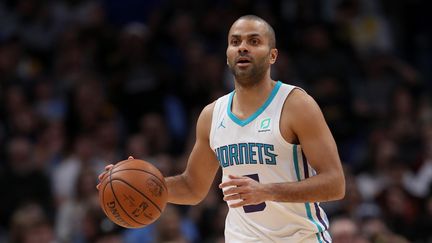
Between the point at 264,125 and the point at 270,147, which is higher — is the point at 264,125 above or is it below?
above

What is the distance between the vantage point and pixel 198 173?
709 centimetres

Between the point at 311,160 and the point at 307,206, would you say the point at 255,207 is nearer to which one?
the point at 307,206

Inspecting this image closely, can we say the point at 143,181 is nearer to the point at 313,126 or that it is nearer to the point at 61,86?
the point at 313,126

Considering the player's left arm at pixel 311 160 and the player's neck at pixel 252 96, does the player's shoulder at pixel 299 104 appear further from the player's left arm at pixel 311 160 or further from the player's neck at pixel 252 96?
the player's neck at pixel 252 96

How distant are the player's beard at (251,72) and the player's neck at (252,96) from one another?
52 millimetres

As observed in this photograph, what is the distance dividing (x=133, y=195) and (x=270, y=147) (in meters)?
0.99

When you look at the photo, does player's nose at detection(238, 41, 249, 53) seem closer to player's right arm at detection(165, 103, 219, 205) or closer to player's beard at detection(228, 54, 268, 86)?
player's beard at detection(228, 54, 268, 86)

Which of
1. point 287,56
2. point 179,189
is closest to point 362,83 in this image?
point 287,56

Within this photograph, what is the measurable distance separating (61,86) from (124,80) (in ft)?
3.10

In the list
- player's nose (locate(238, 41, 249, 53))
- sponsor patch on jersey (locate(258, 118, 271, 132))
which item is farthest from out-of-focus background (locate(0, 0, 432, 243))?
player's nose (locate(238, 41, 249, 53))

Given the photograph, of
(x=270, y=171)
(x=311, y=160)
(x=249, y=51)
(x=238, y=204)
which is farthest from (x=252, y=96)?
(x=238, y=204)

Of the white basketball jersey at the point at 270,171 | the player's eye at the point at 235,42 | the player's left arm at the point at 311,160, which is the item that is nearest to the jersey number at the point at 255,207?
the white basketball jersey at the point at 270,171

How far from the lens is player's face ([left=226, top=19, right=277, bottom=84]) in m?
6.48

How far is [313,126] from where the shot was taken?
625 centimetres
